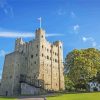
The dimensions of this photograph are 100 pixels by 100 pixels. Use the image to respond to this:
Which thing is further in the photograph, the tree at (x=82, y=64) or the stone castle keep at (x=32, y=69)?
the stone castle keep at (x=32, y=69)

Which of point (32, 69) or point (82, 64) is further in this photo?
point (32, 69)

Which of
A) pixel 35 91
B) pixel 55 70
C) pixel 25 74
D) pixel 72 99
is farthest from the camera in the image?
pixel 55 70

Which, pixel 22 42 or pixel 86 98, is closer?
pixel 86 98

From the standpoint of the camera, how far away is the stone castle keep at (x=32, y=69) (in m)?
81.3

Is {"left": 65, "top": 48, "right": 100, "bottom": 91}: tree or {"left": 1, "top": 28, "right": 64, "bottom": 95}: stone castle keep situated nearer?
{"left": 65, "top": 48, "right": 100, "bottom": 91}: tree

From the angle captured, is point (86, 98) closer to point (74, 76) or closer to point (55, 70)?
point (74, 76)

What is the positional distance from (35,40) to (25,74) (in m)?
12.9

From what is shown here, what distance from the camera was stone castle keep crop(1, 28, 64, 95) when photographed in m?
81.3

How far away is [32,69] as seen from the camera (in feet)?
281

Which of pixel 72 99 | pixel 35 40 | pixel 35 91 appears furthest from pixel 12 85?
pixel 72 99

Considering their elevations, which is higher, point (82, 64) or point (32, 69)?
point (32, 69)

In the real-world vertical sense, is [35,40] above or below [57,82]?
above

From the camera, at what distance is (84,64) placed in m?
66.6

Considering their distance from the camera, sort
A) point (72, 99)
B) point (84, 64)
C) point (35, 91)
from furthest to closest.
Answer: point (35, 91)
point (84, 64)
point (72, 99)
